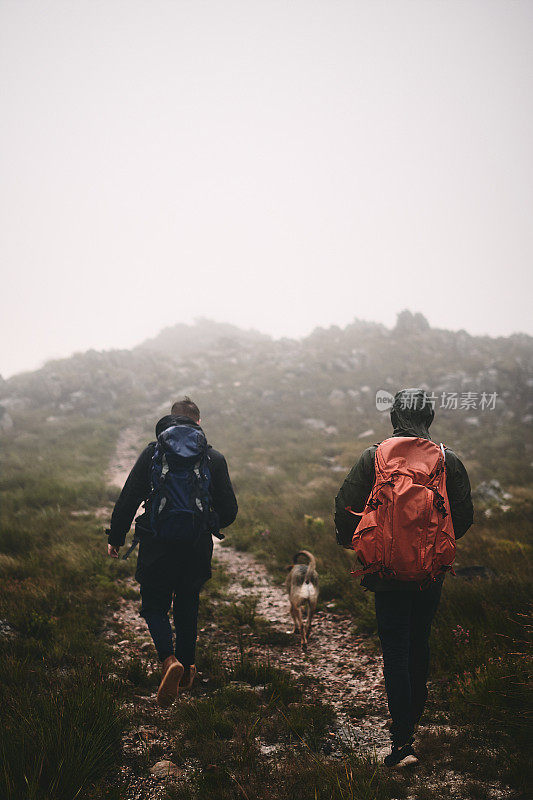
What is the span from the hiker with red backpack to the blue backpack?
1076 mm

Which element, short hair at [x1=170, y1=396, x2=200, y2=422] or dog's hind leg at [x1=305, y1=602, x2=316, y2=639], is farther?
dog's hind leg at [x1=305, y1=602, x2=316, y2=639]

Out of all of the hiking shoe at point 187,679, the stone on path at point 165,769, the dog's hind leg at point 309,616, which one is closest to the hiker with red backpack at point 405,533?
the stone on path at point 165,769

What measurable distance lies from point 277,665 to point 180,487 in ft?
7.83

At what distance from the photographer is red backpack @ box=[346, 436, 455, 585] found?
7.52 feet

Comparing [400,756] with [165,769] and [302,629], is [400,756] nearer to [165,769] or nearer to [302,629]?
[165,769]

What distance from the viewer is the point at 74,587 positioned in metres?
5.09

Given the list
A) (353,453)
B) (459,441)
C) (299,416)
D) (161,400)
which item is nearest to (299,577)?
(353,453)

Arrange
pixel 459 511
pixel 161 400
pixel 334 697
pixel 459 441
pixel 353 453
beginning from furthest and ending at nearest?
pixel 161 400 → pixel 459 441 → pixel 353 453 → pixel 334 697 → pixel 459 511

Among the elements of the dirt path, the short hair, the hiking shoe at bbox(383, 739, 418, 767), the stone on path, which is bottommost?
the dirt path

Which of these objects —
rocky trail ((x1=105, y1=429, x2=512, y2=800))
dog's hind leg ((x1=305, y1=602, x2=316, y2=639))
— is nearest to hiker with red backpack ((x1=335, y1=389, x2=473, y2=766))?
rocky trail ((x1=105, y1=429, x2=512, y2=800))

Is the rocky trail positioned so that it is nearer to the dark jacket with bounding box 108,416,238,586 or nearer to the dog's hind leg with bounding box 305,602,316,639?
the dog's hind leg with bounding box 305,602,316,639

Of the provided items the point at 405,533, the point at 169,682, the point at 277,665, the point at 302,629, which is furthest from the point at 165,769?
the point at 302,629

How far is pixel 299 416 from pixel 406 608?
707 inches

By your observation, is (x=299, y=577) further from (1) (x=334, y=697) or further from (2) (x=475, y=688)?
(2) (x=475, y=688)
